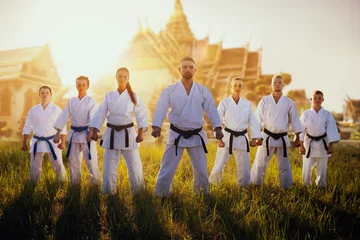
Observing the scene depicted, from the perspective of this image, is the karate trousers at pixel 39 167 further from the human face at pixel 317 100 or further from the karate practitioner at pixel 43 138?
the human face at pixel 317 100

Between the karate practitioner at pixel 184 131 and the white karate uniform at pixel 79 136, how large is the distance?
1311mm

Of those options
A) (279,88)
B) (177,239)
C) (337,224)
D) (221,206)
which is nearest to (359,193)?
(337,224)

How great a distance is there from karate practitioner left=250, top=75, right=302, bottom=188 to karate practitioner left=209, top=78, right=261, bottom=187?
0.75 feet

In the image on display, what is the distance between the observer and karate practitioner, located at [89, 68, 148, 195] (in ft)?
13.2

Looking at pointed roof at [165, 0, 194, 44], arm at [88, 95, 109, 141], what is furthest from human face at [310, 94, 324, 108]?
pointed roof at [165, 0, 194, 44]

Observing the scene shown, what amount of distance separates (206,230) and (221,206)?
0.53 m

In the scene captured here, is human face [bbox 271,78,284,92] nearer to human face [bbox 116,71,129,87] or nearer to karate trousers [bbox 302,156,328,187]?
karate trousers [bbox 302,156,328,187]

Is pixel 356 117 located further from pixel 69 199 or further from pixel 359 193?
pixel 69 199

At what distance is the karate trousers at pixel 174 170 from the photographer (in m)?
3.79

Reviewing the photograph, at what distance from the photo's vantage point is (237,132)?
484 cm

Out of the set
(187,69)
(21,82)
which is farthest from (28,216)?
(21,82)

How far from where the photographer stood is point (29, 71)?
24.1 m

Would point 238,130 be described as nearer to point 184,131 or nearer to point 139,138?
point 184,131

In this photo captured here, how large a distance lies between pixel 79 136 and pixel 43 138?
0.80 m
